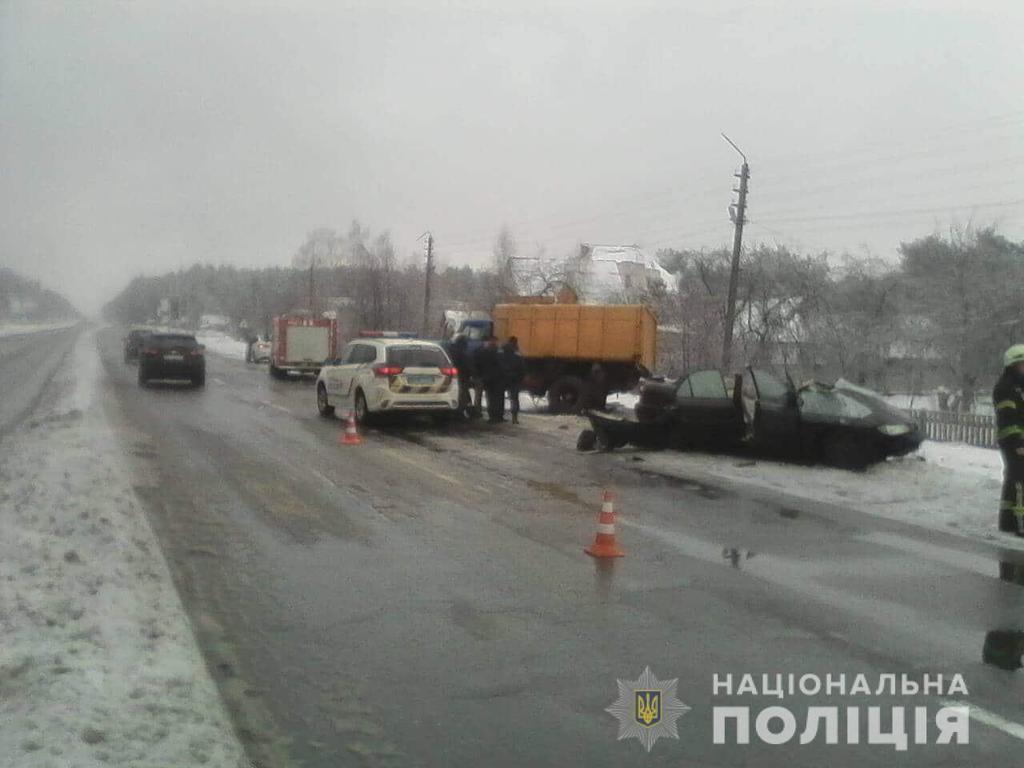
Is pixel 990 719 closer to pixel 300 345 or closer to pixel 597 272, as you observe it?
pixel 300 345

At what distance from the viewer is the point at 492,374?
21047 millimetres

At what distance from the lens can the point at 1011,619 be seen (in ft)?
22.8

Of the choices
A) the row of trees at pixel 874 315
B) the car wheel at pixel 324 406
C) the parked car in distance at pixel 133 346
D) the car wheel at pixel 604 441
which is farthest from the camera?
the parked car in distance at pixel 133 346

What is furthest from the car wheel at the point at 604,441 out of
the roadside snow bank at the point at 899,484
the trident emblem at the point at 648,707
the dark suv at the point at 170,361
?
the dark suv at the point at 170,361

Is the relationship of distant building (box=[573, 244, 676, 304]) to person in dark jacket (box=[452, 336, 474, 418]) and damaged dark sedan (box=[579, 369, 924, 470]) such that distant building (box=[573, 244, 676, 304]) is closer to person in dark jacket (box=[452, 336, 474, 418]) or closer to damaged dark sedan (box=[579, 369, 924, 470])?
person in dark jacket (box=[452, 336, 474, 418])

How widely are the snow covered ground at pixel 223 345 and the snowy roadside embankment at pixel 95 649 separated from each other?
58.3 m

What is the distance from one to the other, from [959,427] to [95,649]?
814 inches

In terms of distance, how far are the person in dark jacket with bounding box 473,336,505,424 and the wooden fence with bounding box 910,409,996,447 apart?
839 cm

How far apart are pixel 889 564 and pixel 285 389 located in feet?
86.4

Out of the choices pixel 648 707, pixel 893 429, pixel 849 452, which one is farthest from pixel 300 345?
pixel 648 707

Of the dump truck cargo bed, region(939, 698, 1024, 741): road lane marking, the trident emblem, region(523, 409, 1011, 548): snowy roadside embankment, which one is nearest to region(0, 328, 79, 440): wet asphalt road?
the dump truck cargo bed

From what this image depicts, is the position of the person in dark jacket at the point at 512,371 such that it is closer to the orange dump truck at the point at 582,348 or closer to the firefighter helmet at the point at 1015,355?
the orange dump truck at the point at 582,348

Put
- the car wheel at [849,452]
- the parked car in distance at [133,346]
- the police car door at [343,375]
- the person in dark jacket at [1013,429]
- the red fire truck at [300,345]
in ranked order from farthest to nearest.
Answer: the parked car in distance at [133,346]
the red fire truck at [300,345]
the police car door at [343,375]
the car wheel at [849,452]
the person in dark jacket at [1013,429]

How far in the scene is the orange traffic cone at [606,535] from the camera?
8.68 m
